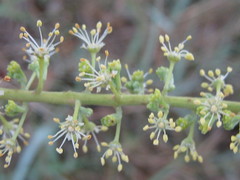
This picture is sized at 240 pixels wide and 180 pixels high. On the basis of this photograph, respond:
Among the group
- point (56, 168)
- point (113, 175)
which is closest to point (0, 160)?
point (56, 168)

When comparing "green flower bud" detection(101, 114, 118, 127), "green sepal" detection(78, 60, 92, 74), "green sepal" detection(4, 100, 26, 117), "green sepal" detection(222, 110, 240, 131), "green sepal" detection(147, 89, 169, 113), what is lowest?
"green sepal" detection(222, 110, 240, 131)

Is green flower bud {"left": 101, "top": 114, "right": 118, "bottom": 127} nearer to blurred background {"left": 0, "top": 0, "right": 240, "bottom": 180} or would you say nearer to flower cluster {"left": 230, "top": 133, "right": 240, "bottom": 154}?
flower cluster {"left": 230, "top": 133, "right": 240, "bottom": 154}

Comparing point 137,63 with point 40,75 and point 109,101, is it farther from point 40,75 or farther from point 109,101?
point 40,75

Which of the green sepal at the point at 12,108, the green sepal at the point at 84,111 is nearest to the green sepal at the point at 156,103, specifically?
the green sepal at the point at 84,111

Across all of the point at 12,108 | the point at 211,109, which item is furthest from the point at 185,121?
the point at 12,108

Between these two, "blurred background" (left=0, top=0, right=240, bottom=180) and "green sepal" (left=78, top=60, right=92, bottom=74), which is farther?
"blurred background" (left=0, top=0, right=240, bottom=180)

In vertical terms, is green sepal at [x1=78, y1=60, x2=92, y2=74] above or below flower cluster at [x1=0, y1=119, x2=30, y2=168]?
above

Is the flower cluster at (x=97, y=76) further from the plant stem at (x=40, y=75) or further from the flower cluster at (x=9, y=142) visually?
the flower cluster at (x=9, y=142)

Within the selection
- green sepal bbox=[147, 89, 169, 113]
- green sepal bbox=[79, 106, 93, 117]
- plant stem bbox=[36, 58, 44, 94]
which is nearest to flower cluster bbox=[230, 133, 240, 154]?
green sepal bbox=[147, 89, 169, 113]

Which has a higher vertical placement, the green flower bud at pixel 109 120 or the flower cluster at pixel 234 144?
the green flower bud at pixel 109 120

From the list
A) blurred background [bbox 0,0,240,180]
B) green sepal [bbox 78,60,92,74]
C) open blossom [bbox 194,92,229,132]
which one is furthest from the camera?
blurred background [bbox 0,0,240,180]
